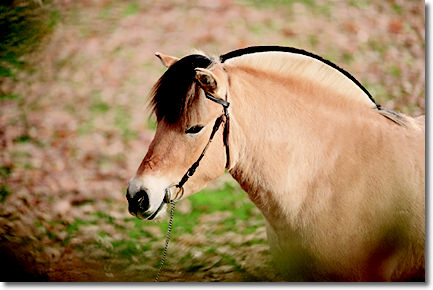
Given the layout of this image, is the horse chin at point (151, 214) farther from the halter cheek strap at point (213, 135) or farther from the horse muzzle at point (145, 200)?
the halter cheek strap at point (213, 135)

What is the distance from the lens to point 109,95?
6.37 ft

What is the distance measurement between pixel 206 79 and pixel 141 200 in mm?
430

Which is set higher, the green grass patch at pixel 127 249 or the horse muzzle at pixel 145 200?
the horse muzzle at pixel 145 200

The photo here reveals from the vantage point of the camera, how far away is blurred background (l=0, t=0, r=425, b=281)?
1857 millimetres

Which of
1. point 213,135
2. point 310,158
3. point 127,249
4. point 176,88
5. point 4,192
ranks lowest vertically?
point 127,249

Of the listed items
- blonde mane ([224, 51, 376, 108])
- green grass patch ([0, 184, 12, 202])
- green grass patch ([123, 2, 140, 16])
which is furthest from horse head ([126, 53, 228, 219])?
green grass patch ([0, 184, 12, 202])

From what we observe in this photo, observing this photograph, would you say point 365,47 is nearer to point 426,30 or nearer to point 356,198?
point 426,30

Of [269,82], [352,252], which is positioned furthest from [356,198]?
[269,82]

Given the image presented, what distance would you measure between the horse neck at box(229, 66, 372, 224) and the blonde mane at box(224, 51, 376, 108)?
28 mm

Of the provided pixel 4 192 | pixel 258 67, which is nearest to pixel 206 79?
pixel 258 67

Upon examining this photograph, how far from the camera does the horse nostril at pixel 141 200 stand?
1.39m

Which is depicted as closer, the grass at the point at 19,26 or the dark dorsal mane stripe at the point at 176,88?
the dark dorsal mane stripe at the point at 176,88

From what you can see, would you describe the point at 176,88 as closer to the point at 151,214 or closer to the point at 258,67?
the point at 258,67

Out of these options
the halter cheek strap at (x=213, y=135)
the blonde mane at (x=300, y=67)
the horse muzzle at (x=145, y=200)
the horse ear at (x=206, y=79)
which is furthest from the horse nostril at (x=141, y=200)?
the blonde mane at (x=300, y=67)
